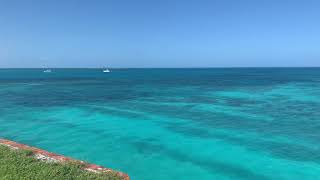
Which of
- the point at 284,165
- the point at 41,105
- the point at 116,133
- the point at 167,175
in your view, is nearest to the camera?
the point at 167,175

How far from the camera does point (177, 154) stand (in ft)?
46.3

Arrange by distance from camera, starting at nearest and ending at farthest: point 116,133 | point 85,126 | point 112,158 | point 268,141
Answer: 1. point 112,158
2. point 268,141
3. point 116,133
4. point 85,126

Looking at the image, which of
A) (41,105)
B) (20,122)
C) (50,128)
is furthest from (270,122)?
(41,105)

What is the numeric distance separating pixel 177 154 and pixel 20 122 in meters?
12.0

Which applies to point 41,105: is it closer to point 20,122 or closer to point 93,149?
point 20,122

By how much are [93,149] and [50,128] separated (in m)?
5.49

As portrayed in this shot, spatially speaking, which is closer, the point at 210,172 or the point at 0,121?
the point at 210,172

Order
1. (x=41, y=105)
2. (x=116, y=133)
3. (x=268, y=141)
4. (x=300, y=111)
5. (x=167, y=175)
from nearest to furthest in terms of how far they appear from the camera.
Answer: (x=167, y=175)
(x=268, y=141)
(x=116, y=133)
(x=300, y=111)
(x=41, y=105)

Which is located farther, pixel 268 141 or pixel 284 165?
pixel 268 141

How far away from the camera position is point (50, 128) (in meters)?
19.0

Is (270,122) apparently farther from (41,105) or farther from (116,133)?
(41,105)

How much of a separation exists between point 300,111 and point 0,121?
22891mm

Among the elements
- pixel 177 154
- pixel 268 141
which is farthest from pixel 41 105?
pixel 268 141

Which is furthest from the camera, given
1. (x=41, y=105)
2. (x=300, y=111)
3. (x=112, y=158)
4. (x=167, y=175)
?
(x=41, y=105)
